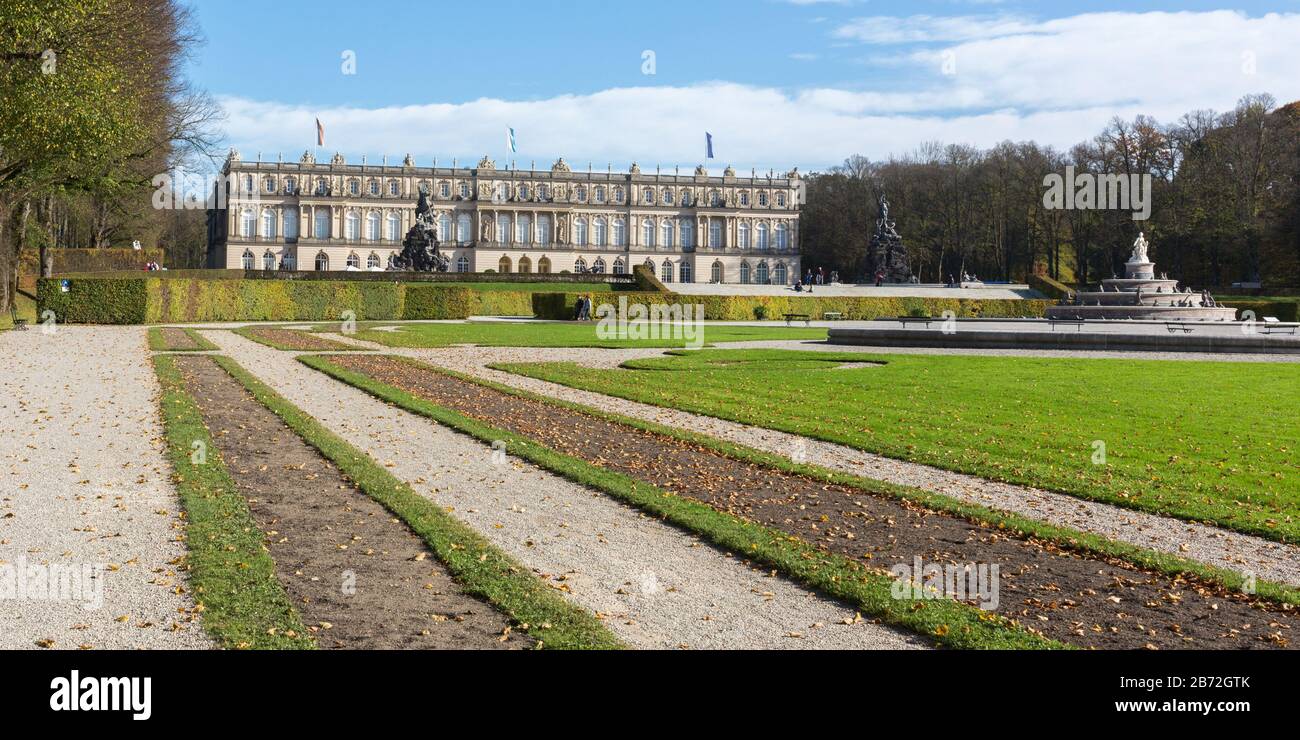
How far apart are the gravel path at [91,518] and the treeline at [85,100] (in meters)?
10.4

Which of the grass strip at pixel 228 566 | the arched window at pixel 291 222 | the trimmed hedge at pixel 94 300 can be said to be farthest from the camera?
the arched window at pixel 291 222

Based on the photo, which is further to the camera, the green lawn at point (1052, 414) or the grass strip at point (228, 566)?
the green lawn at point (1052, 414)

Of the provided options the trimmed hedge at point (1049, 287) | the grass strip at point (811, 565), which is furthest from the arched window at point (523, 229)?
the grass strip at point (811, 565)

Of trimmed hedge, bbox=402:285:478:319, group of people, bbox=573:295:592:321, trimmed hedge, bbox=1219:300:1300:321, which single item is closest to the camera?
trimmed hedge, bbox=1219:300:1300:321

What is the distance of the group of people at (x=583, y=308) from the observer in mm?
45500

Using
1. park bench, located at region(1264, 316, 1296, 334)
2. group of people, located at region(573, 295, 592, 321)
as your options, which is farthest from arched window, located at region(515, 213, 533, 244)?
park bench, located at region(1264, 316, 1296, 334)

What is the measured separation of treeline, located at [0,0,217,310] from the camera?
23.9 meters

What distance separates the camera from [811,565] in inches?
261

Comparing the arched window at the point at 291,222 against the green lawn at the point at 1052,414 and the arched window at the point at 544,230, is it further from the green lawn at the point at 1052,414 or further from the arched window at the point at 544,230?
the green lawn at the point at 1052,414

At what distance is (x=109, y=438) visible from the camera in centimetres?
1140

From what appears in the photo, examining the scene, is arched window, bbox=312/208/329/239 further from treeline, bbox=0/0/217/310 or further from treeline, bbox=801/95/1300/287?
treeline, bbox=0/0/217/310

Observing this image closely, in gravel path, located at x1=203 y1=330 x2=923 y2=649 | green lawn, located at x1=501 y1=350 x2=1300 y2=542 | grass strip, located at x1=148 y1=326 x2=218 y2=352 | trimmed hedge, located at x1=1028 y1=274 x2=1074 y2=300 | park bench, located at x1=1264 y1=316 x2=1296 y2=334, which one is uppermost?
trimmed hedge, located at x1=1028 y1=274 x2=1074 y2=300

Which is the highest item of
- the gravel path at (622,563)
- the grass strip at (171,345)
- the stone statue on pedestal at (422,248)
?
the stone statue on pedestal at (422,248)

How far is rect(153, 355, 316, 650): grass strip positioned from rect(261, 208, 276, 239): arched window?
350ft
